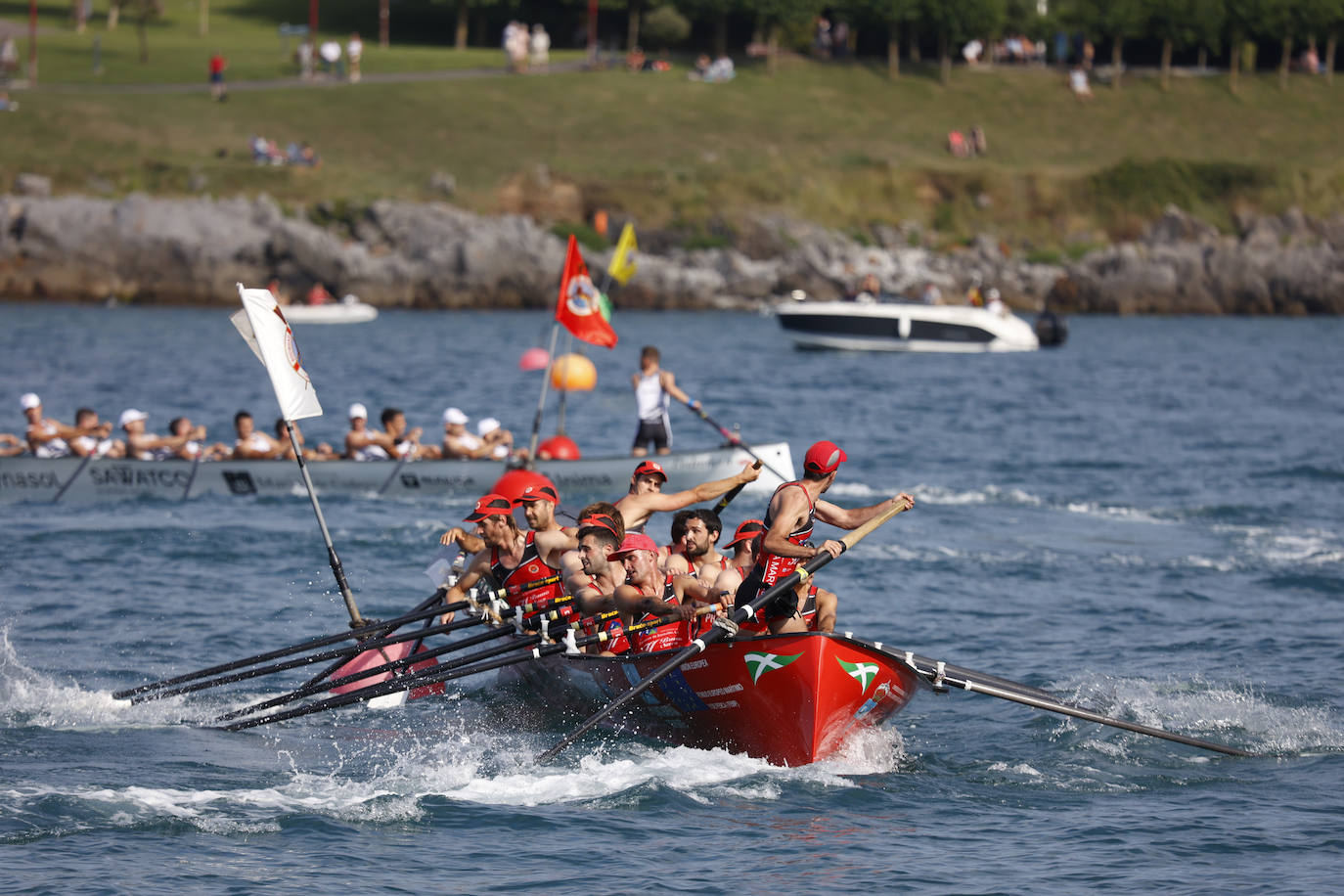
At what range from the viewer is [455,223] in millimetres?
60000

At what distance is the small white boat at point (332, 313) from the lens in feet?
179

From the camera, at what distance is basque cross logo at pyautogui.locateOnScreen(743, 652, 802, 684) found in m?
10.5

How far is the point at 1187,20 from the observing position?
265ft

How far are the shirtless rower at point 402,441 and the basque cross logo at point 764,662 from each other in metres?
12.5

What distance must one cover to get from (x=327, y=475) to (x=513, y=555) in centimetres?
1040

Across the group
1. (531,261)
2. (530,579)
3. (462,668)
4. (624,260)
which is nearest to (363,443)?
(624,260)

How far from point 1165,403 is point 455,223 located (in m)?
31.4

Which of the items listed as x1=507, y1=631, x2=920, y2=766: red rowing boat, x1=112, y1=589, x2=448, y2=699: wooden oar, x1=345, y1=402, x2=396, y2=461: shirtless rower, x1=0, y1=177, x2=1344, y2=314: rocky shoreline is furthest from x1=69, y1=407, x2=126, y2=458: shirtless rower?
x1=0, y1=177, x2=1344, y2=314: rocky shoreline

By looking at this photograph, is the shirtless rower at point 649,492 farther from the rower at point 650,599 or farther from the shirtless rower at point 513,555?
the rower at point 650,599

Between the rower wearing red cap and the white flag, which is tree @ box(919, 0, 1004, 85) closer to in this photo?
the white flag

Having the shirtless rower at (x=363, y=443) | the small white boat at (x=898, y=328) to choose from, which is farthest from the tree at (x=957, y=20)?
the shirtless rower at (x=363, y=443)

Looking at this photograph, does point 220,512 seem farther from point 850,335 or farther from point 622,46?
point 622,46

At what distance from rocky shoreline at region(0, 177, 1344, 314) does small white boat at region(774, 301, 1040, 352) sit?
43.1 ft

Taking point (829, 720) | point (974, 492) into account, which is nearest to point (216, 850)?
point (829, 720)
